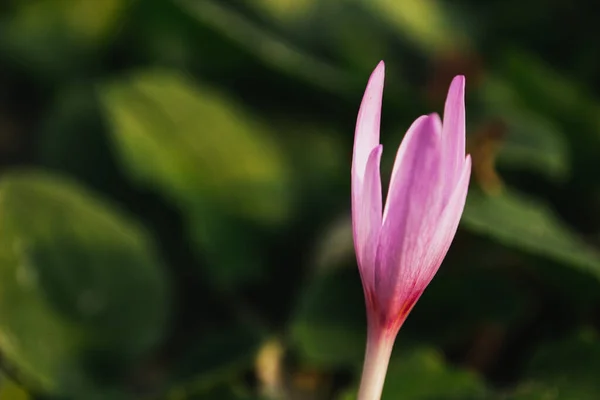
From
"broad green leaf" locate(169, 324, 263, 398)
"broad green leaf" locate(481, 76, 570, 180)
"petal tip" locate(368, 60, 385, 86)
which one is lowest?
"petal tip" locate(368, 60, 385, 86)

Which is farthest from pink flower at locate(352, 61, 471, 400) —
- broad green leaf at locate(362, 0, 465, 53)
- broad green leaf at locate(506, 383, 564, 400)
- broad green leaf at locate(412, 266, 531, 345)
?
broad green leaf at locate(362, 0, 465, 53)

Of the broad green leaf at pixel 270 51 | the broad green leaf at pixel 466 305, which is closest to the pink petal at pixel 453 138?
the broad green leaf at pixel 466 305

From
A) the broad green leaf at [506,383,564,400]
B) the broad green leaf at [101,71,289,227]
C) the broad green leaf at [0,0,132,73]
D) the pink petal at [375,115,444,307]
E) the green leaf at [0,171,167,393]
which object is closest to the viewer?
the pink petal at [375,115,444,307]

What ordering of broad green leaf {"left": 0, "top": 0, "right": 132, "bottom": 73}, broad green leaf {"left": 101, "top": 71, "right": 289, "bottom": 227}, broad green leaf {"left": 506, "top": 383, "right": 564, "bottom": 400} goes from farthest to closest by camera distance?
1. broad green leaf {"left": 0, "top": 0, "right": 132, "bottom": 73}
2. broad green leaf {"left": 101, "top": 71, "right": 289, "bottom": 227}
3. broad green leaf {"left": 506, "top": 383, "right": 564, "bottom": 400}

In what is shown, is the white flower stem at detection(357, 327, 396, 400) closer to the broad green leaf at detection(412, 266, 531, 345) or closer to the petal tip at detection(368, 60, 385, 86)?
the petal tip at detection(368, 60, 385, 86)

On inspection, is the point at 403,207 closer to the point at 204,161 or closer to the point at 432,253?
the point at 432,253

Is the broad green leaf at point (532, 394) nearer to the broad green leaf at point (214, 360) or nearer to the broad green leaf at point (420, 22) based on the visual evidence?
the broad green leaf at point (214, 360)

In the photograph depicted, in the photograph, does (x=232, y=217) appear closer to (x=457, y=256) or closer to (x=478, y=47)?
(x=457, y=256)

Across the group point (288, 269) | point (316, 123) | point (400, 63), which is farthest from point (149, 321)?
point (400, 63)
